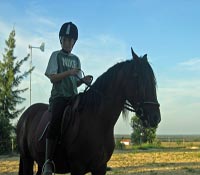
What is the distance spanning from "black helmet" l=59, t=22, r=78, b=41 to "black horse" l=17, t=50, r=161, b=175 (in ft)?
2.60

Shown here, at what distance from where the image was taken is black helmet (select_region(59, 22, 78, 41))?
6062 millimetres

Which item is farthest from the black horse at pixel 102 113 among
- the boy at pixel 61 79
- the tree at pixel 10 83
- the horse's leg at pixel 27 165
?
the tree at pixel 10 83

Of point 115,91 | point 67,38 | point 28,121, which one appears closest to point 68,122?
point 115,91

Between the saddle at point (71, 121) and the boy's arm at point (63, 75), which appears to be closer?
the saddle at point (71, 121)

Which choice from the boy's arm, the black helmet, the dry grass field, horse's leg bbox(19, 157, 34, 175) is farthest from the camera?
the dry grass field

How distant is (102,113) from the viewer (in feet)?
18.3

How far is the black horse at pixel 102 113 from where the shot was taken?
17.2ft

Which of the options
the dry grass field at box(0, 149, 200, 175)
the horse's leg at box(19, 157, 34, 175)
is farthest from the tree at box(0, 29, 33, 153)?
the horse's leg at box(19, 157, 34, 175)

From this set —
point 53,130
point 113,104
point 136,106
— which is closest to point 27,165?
point 53,130

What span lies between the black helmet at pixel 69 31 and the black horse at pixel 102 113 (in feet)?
2.60

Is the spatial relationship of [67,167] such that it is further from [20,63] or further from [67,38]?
[20,63]

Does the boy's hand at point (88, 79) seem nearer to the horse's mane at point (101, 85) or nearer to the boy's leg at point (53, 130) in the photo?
the horse's mane at point (101, 85)

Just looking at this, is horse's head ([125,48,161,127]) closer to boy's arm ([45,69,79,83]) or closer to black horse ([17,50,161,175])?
black horse ([17,50,161,175])

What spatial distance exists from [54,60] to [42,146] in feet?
4.62
